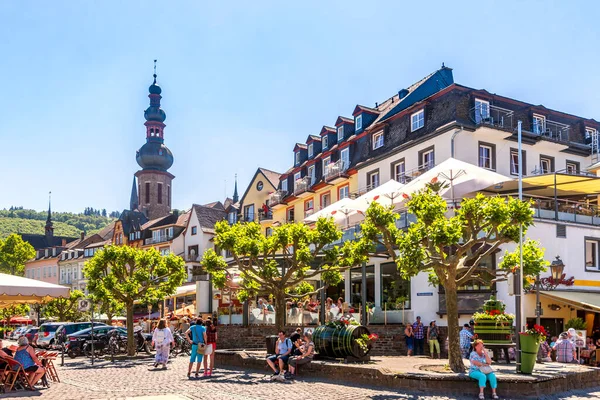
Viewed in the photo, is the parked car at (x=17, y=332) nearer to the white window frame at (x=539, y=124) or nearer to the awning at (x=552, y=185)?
the awning at (x=552, y=185)

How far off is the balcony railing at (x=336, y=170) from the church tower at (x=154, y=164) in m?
60.0

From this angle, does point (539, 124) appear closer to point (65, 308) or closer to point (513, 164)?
point (513, 164)

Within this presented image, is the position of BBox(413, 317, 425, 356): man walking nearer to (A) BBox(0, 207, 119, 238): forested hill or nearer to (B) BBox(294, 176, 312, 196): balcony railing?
(B) BBox(294, 176, 312, 196): balcony railing

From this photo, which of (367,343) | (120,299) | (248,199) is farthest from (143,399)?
(248,199)

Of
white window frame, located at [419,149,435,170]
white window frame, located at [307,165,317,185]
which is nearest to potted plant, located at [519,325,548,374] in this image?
white window frame, located at [419,149,435,170]

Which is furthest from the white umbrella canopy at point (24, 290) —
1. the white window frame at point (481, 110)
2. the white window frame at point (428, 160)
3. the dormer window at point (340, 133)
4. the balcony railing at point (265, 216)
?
the balcony railing at point (265, 216)

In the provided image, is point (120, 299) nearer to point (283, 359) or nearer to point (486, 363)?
point (283, 359)

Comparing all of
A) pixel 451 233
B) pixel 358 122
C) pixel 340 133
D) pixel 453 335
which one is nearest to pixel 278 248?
pixel 453 335

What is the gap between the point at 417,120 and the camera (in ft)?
119

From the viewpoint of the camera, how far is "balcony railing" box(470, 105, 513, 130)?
110 ft

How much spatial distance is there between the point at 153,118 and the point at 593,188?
75.9 metres

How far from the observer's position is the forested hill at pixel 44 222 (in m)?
160

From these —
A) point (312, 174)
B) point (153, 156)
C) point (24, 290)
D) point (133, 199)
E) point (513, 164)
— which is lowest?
point (24, 290)

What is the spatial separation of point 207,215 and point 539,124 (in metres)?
39.1
